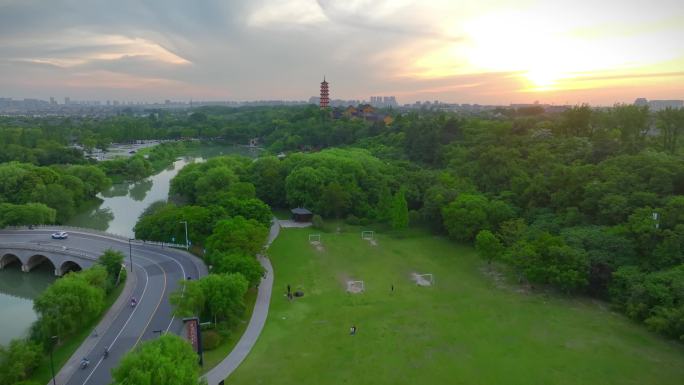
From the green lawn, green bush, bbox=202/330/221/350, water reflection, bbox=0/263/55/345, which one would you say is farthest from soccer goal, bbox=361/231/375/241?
water reflection, bbox=0/263/55/345

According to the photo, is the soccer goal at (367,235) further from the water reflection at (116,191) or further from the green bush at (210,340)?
the water reflection at (116,191)

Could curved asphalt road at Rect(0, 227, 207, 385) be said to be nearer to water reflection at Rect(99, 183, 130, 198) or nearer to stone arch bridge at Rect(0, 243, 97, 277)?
stone arch bridge at Rect(0, 243, 97, 277)

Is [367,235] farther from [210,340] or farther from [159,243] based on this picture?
[210,340]

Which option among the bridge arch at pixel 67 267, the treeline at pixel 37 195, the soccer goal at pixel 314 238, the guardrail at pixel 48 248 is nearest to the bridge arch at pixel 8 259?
the guardrail at pixel 48 248

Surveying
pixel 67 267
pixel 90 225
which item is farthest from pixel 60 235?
pixel 90 225

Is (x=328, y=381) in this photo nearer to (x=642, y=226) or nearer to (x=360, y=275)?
(x=360, y=275)
